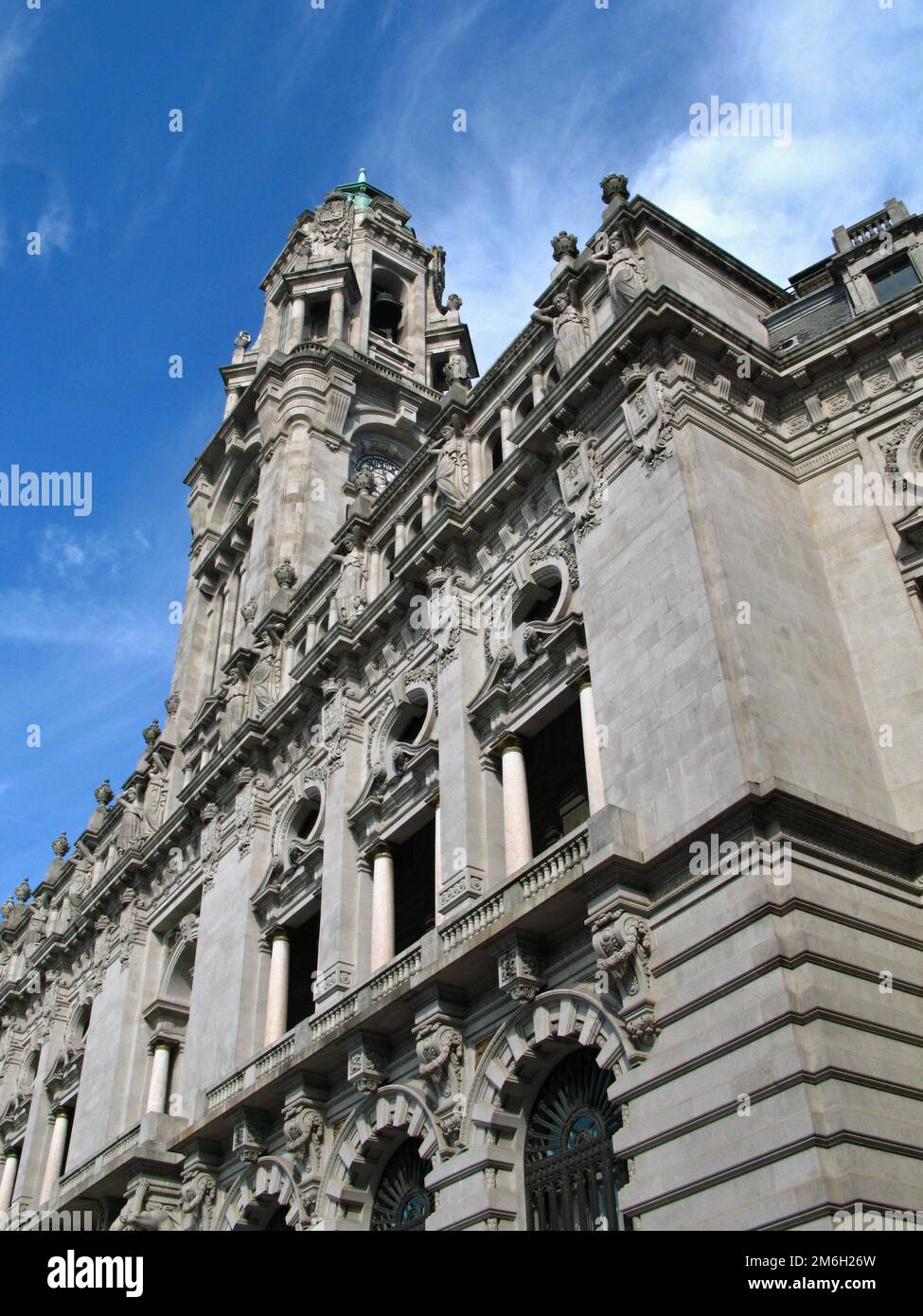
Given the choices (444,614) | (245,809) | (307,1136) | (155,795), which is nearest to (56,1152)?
(155,795)

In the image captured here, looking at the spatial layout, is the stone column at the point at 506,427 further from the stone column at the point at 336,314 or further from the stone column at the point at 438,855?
the stone column at the point at 336,314

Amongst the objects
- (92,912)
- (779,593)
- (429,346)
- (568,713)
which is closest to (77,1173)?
(92,912)

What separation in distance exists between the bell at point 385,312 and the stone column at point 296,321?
18.4 ft

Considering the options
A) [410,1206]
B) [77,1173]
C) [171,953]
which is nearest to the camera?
[410,1206]

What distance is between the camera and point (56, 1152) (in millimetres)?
41750

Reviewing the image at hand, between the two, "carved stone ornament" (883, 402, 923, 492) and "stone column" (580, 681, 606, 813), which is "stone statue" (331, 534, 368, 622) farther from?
"carved stone ornament" (883, 402, 923, 492)

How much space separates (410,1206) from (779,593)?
42.2ft

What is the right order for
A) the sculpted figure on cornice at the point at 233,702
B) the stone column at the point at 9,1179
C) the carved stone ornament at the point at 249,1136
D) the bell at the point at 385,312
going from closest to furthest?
the carved stone ornament at the point at 249,1136 → the sculpted figure on cornice at the point at 233,702 → the stone column at the point at 9,1179 → the bell at the point at 385,312

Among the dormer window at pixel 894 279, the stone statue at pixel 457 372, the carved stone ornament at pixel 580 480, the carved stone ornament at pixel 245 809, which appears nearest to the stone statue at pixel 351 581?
the stone statue at pixel 457 372

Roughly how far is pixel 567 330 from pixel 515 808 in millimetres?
11227

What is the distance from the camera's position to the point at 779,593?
21.8 m

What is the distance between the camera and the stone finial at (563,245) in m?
30.5

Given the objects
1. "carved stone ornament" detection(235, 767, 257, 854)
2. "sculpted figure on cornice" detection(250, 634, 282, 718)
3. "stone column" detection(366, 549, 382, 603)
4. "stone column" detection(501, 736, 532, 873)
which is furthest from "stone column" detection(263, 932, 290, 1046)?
"stone column" detection(366, 549, 382, 603)
